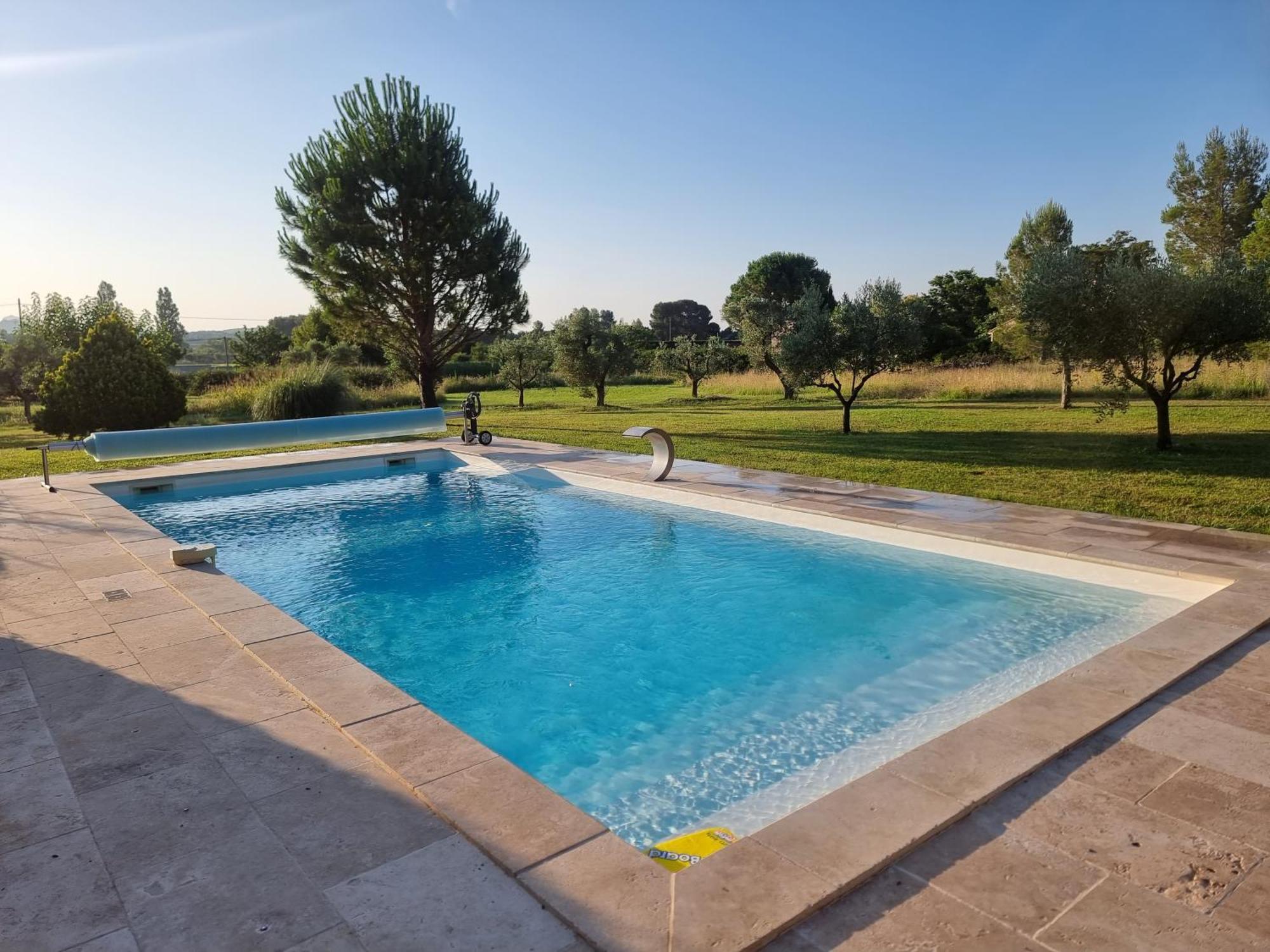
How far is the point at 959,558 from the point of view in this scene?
652 cm

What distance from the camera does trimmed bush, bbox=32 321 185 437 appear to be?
44.6ft

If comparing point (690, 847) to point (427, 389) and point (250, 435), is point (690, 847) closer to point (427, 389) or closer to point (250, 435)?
point (250, 435)

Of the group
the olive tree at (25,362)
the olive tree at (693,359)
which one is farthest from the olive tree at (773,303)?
the olive tree at (25,362)

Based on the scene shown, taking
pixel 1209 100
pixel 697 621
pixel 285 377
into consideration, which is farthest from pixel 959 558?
pixel 285 377

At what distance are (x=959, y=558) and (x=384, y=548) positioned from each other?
18.4ft

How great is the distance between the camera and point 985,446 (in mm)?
12273

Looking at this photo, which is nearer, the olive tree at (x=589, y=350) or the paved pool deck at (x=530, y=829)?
the paved pool deck at (x=530, y=829)

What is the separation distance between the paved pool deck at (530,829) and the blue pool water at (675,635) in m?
0.82

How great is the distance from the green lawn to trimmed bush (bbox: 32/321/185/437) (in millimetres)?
832

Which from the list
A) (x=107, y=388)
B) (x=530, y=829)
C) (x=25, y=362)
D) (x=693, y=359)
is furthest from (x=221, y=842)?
(x=25, y=362)

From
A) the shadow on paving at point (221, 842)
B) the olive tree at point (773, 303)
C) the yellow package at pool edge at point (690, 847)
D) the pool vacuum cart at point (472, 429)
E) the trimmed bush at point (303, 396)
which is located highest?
the olive tree at point (773, 303)

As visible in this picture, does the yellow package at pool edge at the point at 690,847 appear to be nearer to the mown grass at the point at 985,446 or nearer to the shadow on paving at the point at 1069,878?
the shadow on paving at the point at 1069,878

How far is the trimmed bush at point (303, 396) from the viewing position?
18.0m

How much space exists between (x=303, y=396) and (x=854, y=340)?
512 inches
